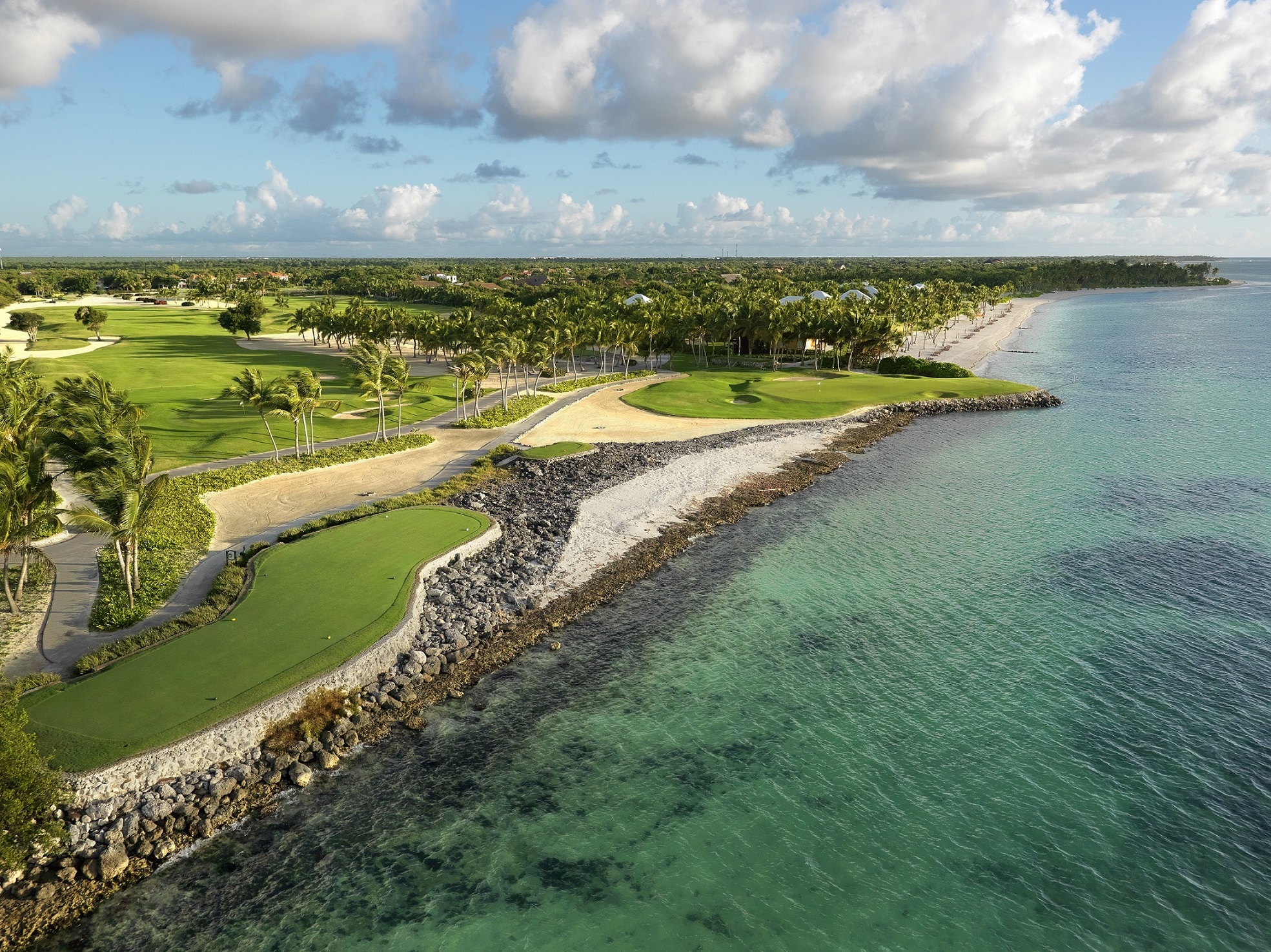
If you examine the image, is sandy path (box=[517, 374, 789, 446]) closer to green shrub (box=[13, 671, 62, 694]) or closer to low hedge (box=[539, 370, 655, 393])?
low hedge (box=[539, 370, 655, 393])

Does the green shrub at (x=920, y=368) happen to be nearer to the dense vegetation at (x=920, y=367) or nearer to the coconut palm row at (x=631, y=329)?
the dense vegetation at (x=920, y=367)

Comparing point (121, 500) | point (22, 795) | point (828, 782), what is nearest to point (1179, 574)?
point (828, 782)

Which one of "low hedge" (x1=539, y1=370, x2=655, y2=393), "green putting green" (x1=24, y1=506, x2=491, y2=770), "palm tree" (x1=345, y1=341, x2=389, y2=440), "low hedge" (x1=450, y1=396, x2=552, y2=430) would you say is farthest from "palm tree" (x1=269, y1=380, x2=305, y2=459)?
"low hedge" (x1=539, y1=370, x2=655, y2=393)

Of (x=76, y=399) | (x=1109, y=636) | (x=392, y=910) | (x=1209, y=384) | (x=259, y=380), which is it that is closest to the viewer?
(x=392, y=910)

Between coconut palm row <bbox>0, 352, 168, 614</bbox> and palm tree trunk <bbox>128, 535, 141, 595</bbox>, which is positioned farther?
palm tree trunk <bbox>128, 535, 141, 595</bbox>

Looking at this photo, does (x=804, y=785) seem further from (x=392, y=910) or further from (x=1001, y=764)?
(x=392, y=910)

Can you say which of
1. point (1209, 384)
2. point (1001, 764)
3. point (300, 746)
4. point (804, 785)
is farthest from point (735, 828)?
point (1209, 384)

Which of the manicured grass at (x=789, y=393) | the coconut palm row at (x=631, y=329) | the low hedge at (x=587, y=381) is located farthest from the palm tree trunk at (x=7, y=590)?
the low hedge at (x=587, y=381)
